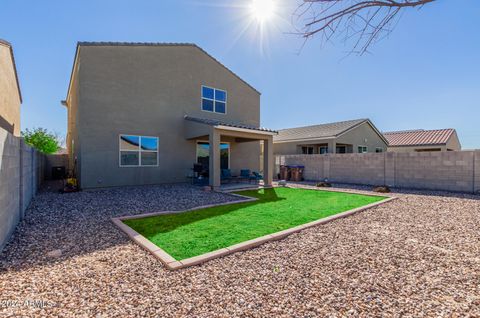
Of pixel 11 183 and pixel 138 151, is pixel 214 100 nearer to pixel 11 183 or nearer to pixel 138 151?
pixel 138 151

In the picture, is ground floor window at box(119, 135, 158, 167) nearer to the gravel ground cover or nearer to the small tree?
the gravel ground cover

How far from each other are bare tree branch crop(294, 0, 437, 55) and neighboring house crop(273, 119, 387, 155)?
1756 cm

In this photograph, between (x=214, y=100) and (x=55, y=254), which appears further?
(x=214, y=100)

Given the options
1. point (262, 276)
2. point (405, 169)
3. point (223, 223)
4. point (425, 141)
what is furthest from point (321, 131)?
point (262, 276)

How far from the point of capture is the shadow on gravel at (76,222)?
150 inches

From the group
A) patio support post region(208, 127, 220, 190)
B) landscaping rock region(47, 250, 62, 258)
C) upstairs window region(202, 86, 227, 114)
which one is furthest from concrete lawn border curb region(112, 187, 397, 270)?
upstairs window region(202, 86, 227, 114)

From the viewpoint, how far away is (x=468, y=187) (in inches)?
413

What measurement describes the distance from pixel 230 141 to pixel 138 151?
18.8 ft

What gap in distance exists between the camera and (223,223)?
5.56m

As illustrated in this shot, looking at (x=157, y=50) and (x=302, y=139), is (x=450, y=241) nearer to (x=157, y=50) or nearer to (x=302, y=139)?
(x=157, y=50)

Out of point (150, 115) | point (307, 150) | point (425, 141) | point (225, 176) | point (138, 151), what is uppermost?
point (150, 115)

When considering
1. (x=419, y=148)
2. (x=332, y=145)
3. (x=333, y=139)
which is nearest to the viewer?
(x=333, y=139)

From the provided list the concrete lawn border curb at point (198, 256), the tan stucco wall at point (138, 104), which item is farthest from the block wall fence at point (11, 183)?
the tan stucco wall at point (138, 104)

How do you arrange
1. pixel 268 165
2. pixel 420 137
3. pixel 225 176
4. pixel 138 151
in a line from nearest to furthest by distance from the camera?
1. pixel 138 151
2. pixel 268 165
3. pixel 225 176
4. pixel 420 137
